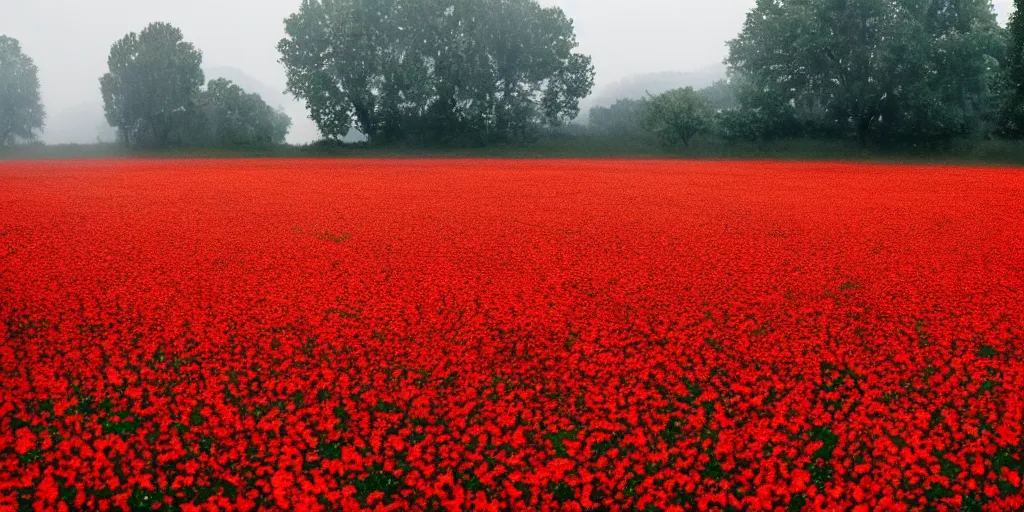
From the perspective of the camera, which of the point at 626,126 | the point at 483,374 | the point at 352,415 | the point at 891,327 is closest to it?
the point at 352,415

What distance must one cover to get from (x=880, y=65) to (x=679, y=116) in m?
11.9

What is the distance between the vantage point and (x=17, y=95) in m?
65.6

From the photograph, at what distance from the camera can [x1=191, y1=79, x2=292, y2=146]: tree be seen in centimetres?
5406

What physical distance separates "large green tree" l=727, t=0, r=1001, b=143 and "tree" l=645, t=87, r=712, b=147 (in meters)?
5.03

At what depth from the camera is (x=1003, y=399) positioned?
6.80 metres

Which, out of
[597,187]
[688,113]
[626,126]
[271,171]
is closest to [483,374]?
[597,187]

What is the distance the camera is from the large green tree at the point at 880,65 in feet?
127

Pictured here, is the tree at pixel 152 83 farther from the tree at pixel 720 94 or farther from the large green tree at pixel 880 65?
the tree at pixel 720 94

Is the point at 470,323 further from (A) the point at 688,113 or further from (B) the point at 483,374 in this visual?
(A) the point at 688,113

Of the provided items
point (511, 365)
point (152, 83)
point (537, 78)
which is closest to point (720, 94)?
point (537, 78)

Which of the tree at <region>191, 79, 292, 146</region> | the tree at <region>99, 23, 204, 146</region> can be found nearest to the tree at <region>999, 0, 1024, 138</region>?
the tree at <region>191, 79, 292, 146</region>

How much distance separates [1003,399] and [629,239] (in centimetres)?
828

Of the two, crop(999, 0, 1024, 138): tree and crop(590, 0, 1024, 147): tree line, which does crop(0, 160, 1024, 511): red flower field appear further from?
crop(590, 0, 1024, 147): tree line

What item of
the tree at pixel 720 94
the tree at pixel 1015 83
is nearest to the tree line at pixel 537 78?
the tree at pixel 1015 83
